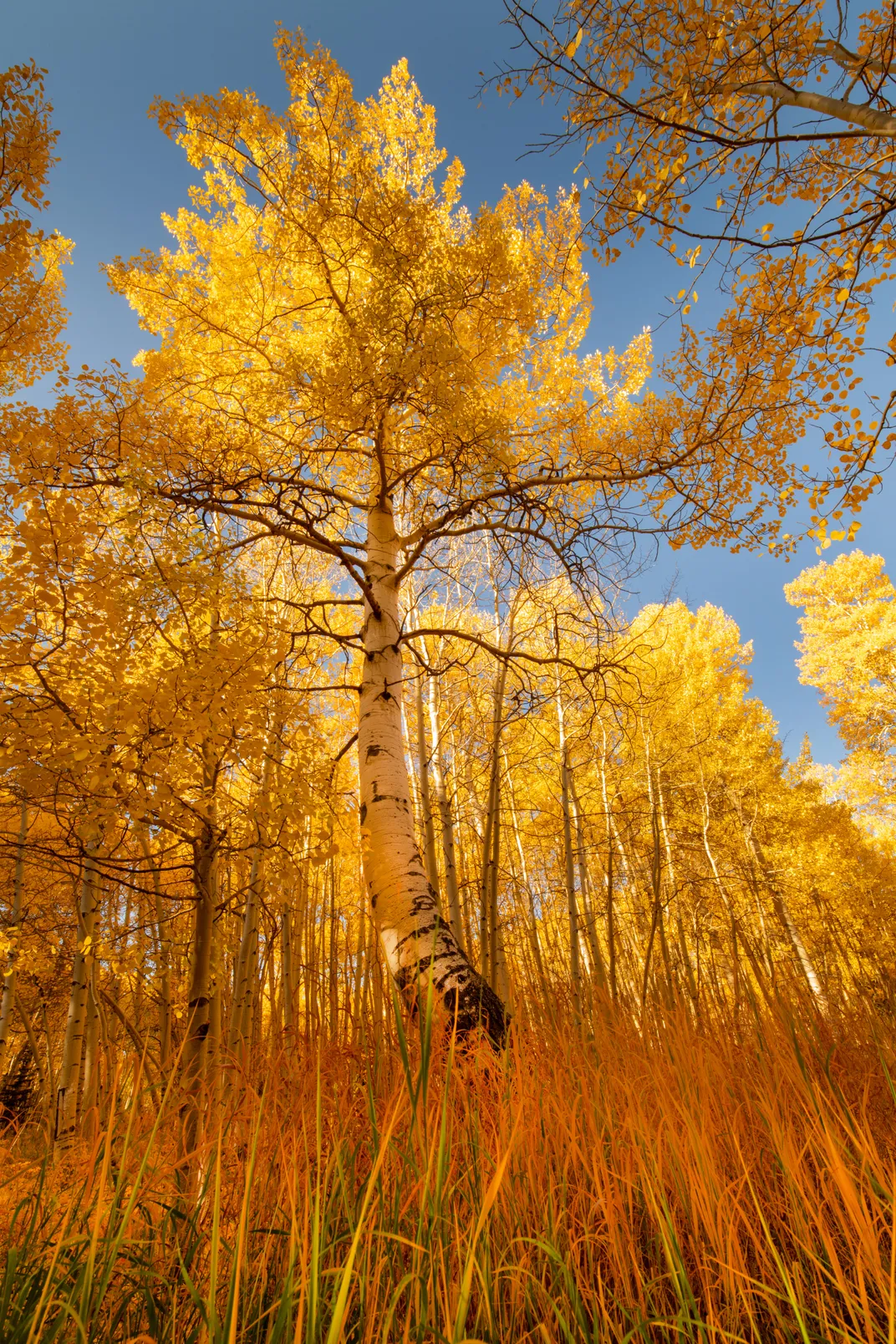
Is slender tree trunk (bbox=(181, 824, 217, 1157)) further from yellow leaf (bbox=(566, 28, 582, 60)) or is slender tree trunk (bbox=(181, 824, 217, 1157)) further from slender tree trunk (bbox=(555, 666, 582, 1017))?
yellow leaf (bbox=(566, 28, 582, 60))

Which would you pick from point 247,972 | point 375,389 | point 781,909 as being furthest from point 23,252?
point 781,909

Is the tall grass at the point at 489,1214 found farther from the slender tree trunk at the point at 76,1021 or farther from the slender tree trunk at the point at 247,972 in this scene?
the slender tree trunk at the point at 76,1021

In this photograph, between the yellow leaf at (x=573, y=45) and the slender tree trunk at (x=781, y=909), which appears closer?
the yellow leaf at (x=573, y=45)

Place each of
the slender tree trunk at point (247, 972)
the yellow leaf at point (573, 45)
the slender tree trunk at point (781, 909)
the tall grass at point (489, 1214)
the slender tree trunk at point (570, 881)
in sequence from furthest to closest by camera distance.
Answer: the slender tree trunk at point (781, 909), the slender tree trunk at point (570, 881), the slender tree trunk at point (247, 972), the yellow leaf at point (573, 45), the tall grass at point (489, 1214)

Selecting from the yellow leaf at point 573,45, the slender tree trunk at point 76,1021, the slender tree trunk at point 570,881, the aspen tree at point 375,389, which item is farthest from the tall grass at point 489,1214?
the yellow leaf at point 573,45

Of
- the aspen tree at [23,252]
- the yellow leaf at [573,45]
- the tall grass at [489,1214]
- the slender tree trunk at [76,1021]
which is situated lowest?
the tall grass at [489,1214]

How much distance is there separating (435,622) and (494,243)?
5.17 metres

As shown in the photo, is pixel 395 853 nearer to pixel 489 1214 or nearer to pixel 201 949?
pixel 201 949

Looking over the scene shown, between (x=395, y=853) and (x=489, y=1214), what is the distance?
200 cm

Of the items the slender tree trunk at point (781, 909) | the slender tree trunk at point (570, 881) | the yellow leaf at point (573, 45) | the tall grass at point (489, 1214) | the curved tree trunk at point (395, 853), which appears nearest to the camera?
the tall grass at point (489, 1214)

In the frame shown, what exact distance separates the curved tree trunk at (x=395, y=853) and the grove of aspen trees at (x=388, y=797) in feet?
0.09

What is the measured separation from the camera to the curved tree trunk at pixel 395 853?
8.88 ft

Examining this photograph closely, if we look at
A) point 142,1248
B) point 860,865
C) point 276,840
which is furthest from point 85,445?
point 860,865

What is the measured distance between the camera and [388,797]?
3.38 meters
